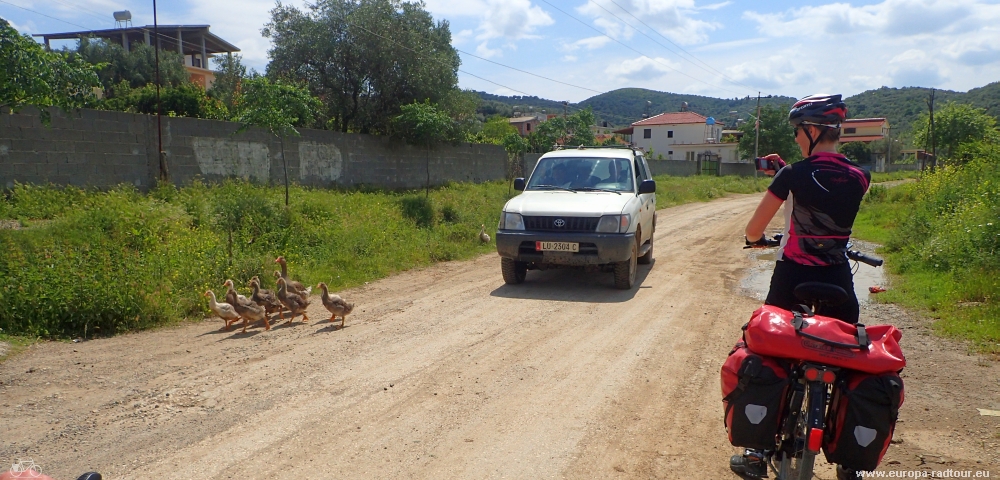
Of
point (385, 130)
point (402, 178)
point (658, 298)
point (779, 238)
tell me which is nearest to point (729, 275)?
point (658, 298)

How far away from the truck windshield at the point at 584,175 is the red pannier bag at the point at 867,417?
746 centimetres

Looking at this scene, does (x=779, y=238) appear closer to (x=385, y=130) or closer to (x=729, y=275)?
(x=729, y=275)

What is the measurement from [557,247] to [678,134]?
72.4 meters

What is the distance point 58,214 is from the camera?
10.9 meters

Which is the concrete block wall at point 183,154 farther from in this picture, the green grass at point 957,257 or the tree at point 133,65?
the tree at point 133,65

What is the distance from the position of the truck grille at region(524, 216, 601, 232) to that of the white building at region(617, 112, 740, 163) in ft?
215

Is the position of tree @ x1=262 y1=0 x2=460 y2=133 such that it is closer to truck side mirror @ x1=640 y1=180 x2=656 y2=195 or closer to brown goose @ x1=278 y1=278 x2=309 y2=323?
truck side mirror @ x1=640 y1=180 x2=656 y2=195

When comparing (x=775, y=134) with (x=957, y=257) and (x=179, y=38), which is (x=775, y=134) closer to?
(x=179, y=38)

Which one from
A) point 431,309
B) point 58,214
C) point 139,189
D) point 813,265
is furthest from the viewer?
point 139,189

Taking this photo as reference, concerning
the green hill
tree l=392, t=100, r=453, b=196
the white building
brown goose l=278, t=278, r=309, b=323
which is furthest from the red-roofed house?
brown goose l=278, t=278, r=309, b=323

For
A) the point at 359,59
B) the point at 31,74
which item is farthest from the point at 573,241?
the point at 359,59

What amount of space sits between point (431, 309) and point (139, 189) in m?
8.55

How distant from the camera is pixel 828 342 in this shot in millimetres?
2980

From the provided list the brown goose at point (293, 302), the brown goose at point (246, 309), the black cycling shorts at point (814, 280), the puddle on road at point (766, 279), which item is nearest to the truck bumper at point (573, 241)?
the puddle on road at point (766, 279)
